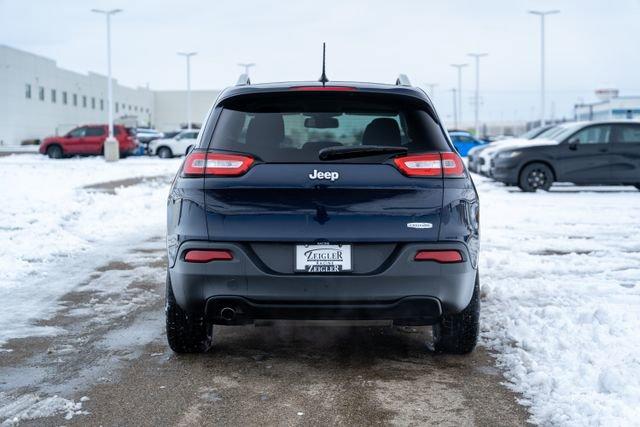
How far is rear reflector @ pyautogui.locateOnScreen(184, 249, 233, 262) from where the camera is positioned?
14.9 ft

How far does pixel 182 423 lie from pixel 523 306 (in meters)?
3.42

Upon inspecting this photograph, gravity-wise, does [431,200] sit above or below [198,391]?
above

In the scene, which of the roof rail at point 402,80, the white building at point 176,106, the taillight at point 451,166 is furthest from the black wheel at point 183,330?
the white building at point 176,106

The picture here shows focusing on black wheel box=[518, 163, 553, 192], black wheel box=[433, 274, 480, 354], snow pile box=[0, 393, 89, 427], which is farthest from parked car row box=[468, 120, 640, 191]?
snow pile box=[0, 393, 89, 427]

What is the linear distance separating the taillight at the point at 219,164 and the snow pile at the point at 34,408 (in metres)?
1.40

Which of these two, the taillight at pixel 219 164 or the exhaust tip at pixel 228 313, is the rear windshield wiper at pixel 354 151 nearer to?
the taillight at pixel 219 164

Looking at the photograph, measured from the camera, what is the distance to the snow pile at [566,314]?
4.16 m

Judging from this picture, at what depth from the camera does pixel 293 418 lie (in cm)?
404

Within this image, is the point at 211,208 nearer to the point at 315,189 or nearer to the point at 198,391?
the point at 315,189

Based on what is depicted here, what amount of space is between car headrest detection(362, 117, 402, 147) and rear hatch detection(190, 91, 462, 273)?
3 centimetres

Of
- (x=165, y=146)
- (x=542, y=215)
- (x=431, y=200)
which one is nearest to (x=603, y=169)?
(x=542, y=215)

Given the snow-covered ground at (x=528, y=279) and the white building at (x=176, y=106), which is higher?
the white building at (x=176, y=106)

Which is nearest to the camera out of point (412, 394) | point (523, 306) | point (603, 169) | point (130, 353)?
point (412, 394)

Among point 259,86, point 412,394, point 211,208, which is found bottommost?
point 412,394
